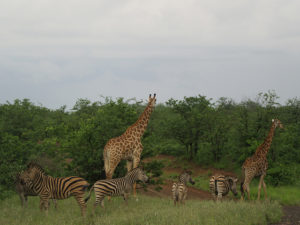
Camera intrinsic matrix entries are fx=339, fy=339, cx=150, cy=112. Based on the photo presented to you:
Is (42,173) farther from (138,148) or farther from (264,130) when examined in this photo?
(264,130)

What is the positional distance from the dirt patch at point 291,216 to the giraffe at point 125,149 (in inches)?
227

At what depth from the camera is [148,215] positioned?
10227 mm

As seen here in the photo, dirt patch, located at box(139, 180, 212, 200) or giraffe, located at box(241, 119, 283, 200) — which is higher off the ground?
giraffe, located at box(241, 119, 283, 200)

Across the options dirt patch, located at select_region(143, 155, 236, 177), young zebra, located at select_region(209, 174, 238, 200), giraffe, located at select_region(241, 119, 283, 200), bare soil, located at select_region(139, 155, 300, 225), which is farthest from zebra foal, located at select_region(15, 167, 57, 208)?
dirt patch, located at select_region(143, 155, 236, 177)

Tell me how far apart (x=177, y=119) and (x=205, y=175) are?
607cm

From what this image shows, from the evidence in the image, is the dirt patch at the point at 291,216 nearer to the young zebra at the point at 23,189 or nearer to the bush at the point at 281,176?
the bush at the point at 281,176

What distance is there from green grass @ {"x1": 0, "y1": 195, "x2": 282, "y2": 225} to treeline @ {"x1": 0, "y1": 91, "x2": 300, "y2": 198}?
257cm

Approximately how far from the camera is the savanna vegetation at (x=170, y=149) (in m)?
11.3

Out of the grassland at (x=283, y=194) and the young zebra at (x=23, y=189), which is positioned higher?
the young zebra at (x=23, y=189)

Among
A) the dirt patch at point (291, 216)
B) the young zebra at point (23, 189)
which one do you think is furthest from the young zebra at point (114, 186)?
the dirt patch at point (291, 216)

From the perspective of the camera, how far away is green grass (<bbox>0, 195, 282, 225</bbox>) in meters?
9.73

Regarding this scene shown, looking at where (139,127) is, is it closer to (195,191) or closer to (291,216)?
(291,216)

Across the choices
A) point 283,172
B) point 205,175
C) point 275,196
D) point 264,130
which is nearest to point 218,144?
point 205,175

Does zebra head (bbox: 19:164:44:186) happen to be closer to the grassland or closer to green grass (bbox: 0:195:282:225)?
green grass (bbox: 0:195:282:225)
